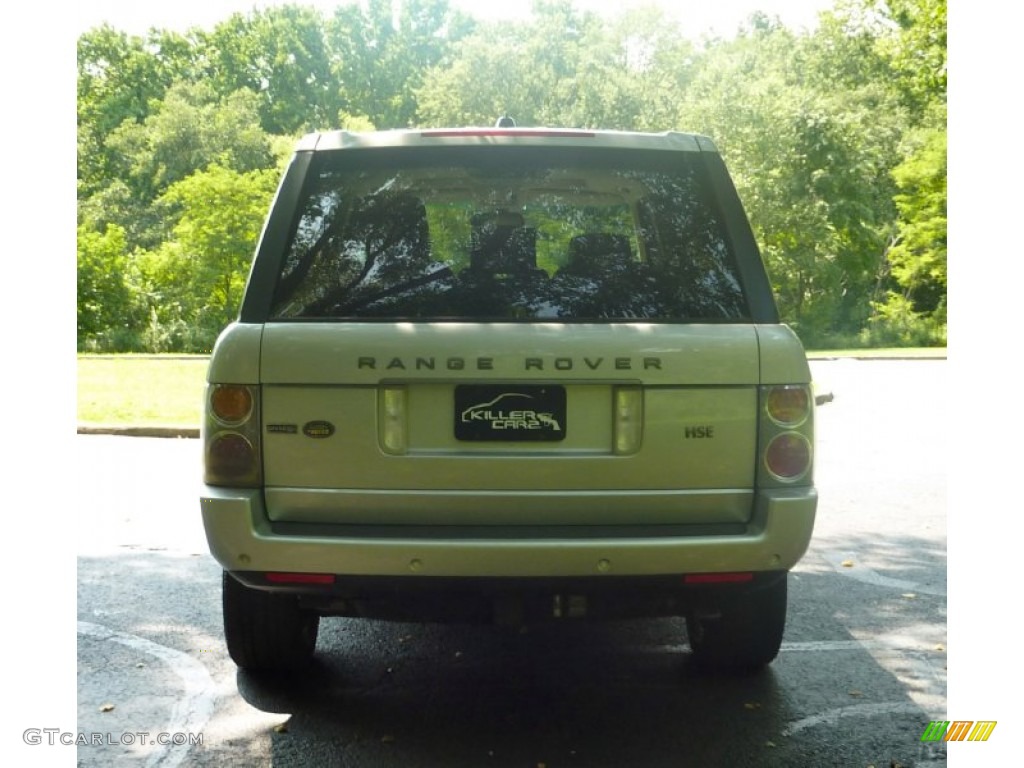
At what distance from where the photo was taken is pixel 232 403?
12.6ft

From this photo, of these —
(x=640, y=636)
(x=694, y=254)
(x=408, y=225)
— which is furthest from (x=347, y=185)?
(x=640, y=636)

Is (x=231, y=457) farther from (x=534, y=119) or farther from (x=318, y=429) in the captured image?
(x=534, y=119)

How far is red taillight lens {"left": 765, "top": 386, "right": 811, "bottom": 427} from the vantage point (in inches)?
154

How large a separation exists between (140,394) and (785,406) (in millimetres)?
15353

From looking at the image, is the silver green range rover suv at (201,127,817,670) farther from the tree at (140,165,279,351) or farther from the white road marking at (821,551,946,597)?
the tree at (140,165,279,351)

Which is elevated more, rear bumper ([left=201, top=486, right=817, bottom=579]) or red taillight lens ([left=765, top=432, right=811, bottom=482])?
red taillight lens ([left=765, top=432, right=811, bottom=482])

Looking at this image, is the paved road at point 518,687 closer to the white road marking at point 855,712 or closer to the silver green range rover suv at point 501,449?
the white road marking at point 855,712

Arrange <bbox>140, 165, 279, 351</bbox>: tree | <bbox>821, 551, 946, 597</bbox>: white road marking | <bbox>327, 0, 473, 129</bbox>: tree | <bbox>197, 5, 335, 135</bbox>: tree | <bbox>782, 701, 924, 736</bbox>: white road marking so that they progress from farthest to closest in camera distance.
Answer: <bbox>327, 0, 473, 129</bbox>: tree < <bbox>197, 5, 335, 135</bbox>: tree < <bbox>140, 165, 279, 351</bbox>: tree < <bbox>821, 551, 946, 597</bbox>: white road marking < <bbox>782, 701, 924, 736</bbox>: white road marking

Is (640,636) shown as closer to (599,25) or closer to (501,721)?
(501,721)

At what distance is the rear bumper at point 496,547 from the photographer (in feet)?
12.3

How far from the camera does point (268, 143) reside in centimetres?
5731

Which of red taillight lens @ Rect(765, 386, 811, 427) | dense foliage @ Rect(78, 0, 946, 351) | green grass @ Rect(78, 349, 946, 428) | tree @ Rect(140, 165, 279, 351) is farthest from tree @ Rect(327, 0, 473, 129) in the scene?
red taillight lens @ Rect(765, 386, 811, 427)

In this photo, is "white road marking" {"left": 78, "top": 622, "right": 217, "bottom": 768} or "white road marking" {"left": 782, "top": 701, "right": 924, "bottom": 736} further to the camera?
"white road marking" {"left": 782, "top": 701, "right": 924, "bottom": 736}

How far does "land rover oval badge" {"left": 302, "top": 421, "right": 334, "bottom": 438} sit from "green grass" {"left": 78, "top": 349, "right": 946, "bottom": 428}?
644 centimetres
